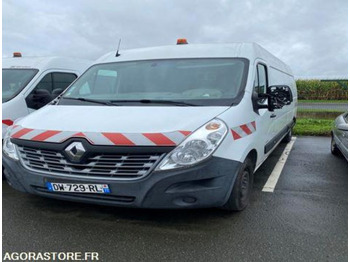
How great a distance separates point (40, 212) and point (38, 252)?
866 mm

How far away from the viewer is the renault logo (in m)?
3.01

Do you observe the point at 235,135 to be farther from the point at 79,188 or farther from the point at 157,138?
the point at 79,188

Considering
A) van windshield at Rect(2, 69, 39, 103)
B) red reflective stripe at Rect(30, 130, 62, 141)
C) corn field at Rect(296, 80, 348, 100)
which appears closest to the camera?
red reflective stripe at Rect(30, 130, 62, 141)

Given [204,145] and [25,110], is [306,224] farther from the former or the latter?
[25,110]

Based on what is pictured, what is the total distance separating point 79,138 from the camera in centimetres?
303

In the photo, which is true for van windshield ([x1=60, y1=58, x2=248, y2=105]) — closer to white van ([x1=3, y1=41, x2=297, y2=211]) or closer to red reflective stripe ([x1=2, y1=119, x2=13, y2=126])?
white van ([x1=3, y1=41, x2=297, y2=211])

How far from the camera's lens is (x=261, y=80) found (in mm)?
4312

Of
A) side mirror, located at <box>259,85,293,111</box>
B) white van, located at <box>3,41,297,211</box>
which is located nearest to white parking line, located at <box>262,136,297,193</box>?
white van, located at <box>3,41,297,211</box>

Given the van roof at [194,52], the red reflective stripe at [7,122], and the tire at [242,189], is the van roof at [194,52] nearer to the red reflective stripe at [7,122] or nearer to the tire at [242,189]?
the tire at [242,189]

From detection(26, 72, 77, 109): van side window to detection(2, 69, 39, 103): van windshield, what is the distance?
0.18 metres

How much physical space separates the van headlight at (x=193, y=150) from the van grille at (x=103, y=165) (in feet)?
0.35

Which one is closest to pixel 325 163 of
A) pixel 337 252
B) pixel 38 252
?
pixel 337 252

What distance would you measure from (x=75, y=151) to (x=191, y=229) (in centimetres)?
136

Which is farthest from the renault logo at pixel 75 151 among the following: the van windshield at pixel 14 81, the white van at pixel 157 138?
the van windshield at pixel 14 81
